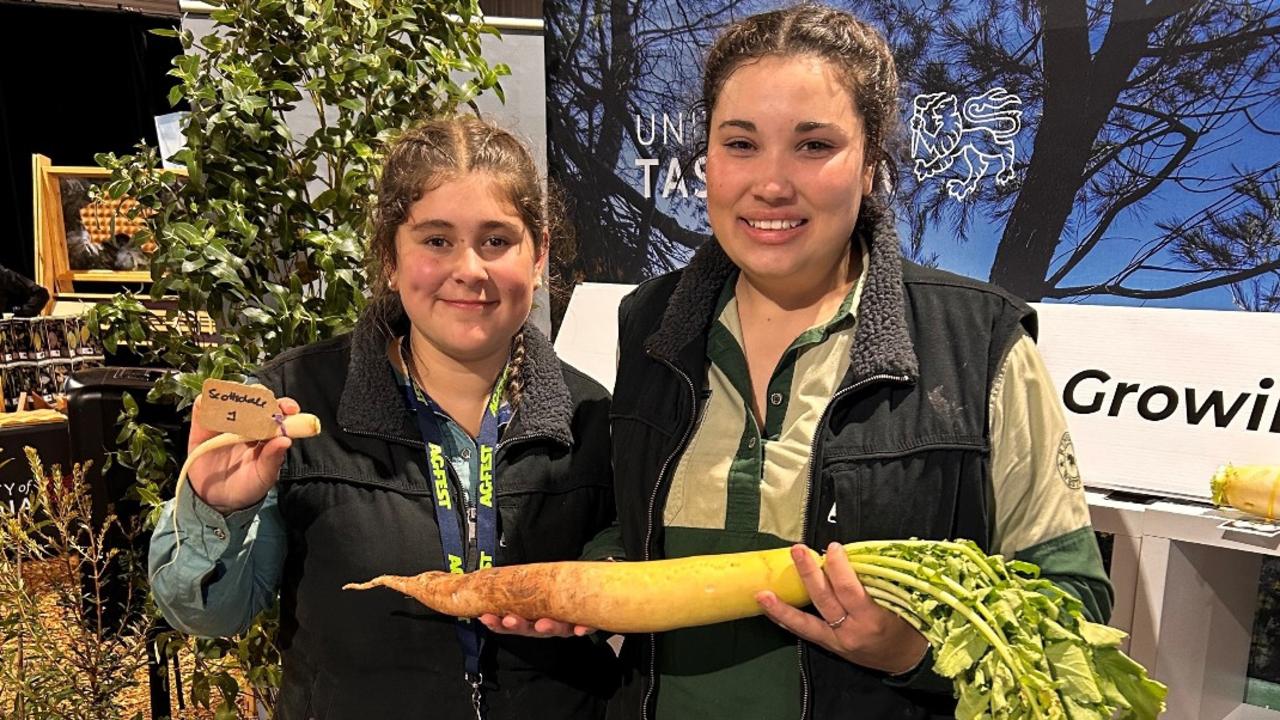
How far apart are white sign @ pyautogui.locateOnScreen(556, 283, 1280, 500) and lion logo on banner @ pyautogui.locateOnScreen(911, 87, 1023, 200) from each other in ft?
2.12

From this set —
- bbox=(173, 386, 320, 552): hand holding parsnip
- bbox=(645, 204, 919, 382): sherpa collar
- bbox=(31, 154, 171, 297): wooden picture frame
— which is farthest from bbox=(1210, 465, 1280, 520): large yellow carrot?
bbox=(31, 154, 171, 297): wooden picture frame

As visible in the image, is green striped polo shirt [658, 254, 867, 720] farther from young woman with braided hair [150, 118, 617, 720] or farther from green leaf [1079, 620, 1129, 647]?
green leaf [1079, 620, 1129, 647]

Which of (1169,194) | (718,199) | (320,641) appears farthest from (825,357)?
(1169,194)

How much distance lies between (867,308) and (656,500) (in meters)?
0.43

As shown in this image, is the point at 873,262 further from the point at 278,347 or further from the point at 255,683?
the point at 255,683

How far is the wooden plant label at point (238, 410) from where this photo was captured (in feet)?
4.20

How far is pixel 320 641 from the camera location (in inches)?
59.3

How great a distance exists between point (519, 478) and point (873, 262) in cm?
67

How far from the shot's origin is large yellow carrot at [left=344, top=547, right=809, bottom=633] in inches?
51.8

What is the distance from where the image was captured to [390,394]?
1.54m

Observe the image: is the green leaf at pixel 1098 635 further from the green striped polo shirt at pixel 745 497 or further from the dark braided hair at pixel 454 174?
the dark braided hair at pixel 454 174

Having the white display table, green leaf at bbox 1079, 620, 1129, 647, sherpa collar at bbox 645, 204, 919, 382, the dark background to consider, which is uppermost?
the dark background

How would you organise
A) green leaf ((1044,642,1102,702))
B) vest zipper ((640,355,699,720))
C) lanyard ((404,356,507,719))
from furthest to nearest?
lanyard ((404,356,507,719)) → vest zipper ((640,355,699,720)) → green leaf ((1044,642,1102,702))

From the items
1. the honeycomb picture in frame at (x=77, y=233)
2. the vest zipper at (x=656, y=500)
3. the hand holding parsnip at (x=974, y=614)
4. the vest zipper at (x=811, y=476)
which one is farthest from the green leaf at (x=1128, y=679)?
the honeycomb picture in frame at (x=77, y=233)
